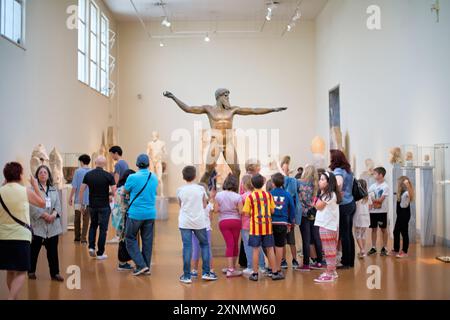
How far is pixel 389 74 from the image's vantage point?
13.7 meters

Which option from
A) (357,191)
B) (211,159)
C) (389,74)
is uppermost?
(389,74)

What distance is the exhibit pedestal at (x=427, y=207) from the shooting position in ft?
33.6

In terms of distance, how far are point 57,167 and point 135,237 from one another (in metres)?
6.40

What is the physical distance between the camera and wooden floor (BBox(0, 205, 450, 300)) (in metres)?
6.18

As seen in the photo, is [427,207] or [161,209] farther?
[161,209]

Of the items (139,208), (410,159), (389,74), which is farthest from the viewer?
(389,74)

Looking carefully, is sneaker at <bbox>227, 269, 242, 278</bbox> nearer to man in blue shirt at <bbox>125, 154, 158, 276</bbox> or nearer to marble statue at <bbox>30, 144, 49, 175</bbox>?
man in blue shirt at <bbox>125, 154, 158, 276</bbox>

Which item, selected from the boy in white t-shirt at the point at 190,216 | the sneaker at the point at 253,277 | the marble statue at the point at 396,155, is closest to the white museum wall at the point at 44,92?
the boy in white t-shirt at the point at 190,216

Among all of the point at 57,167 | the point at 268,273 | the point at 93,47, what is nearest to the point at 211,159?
the point at 268,273

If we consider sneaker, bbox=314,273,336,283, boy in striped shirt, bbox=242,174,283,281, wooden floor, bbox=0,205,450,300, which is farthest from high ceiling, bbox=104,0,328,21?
sneaker, bbox=314,273,336,283

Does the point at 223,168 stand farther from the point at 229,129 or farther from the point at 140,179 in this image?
the point at 140,179

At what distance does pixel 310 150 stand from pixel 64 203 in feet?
42.5

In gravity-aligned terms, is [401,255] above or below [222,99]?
below

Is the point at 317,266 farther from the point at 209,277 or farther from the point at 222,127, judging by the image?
the point at 222,127
